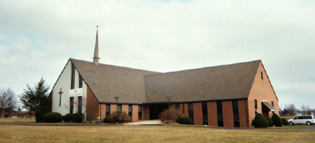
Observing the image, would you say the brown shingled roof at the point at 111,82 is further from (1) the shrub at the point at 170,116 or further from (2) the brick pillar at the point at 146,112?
(1) the shrub at the point at 170,116

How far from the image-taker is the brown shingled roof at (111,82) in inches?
1552

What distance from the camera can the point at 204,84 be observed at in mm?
40188

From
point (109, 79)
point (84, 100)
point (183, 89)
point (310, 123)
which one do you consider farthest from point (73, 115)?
point (310, 123)

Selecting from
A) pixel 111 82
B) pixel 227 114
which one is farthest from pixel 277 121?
pixel 111 82

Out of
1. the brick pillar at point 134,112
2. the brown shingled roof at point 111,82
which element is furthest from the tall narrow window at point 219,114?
the brick pillar at point 134,112

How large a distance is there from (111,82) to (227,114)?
18121 mm

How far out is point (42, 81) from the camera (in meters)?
44.9

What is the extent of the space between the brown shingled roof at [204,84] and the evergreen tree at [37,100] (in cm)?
1657

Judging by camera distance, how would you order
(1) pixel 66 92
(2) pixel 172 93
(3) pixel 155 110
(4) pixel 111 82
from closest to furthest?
(2) pixel 172 93 → (4) pixel 111 82 → (1) pixel 66 92 → (3) pixel 155 110

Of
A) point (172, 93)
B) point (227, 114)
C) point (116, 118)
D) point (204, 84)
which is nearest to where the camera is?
point (116, 118)

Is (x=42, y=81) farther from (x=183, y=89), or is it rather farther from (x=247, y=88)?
(x=247, y=88)

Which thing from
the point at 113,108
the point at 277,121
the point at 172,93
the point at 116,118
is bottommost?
the point at 277,121

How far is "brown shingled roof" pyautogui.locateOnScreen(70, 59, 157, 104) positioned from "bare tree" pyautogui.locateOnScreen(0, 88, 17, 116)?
207ft

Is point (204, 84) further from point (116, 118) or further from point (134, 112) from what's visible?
point (116, 118)
